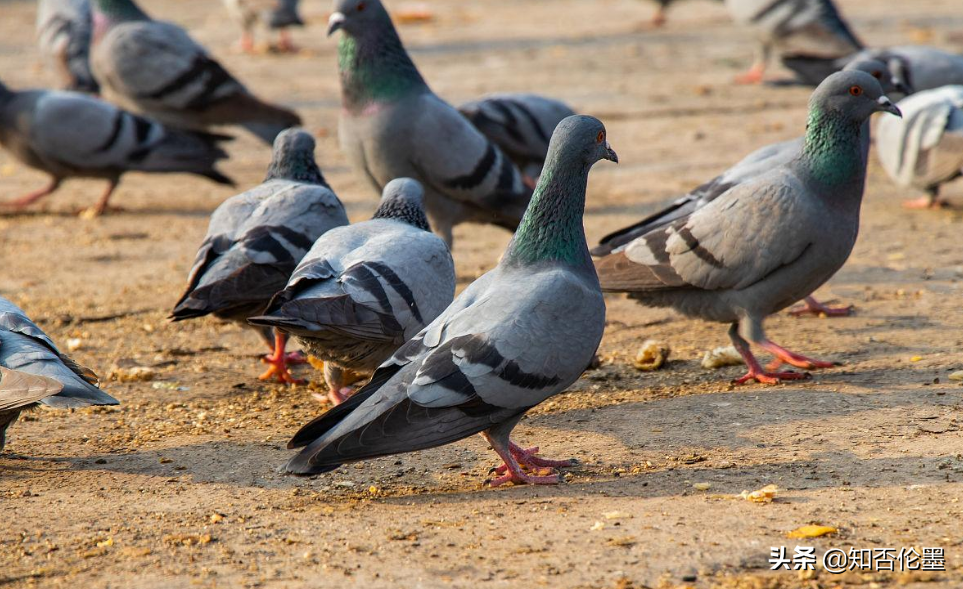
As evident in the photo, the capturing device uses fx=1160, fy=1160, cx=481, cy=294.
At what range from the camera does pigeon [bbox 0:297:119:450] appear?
4031mm

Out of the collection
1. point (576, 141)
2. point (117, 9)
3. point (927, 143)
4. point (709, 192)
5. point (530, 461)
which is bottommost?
point (530, 461)

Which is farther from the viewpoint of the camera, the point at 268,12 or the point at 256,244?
the point at 268,12

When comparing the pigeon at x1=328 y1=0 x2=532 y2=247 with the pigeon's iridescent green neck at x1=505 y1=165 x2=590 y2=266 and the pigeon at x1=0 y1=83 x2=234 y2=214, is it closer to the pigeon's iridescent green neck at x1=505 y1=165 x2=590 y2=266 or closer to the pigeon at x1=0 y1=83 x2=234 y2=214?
the pigeon's iridescent green neck at x1=505 y1=165 x2=590 y2=266

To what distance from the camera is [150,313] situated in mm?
6711

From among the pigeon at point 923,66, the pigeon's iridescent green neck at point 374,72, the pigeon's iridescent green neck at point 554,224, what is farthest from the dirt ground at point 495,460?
the pigeon's iridescent green neck at point 374,72

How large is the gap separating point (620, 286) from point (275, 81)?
926 cm

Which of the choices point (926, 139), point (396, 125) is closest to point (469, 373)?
point (396, 125)

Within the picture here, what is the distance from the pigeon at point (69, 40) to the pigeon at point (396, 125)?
228 inches

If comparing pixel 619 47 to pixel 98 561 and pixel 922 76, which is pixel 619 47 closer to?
pixel 922 76

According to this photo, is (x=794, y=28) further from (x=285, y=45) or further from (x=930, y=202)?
(x=285, y=45)

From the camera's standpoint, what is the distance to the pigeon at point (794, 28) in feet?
40.0

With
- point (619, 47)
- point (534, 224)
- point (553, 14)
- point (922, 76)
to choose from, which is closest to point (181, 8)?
point (553, 14)

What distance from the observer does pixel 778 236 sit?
5.17 m

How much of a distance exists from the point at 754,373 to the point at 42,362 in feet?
10.0
